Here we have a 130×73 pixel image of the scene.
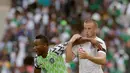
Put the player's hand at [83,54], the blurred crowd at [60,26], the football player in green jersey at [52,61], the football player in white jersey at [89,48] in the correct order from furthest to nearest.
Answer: the blurred crowd at [60,26], the football player in green jersey at [52,61], the football player in white jersey at [89,48], the player's hand at [83,54]

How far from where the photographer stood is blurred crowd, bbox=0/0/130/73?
19.0 meters

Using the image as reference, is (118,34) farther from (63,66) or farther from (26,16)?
(63,66)

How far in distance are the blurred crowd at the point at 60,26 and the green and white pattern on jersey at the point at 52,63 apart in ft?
29.7

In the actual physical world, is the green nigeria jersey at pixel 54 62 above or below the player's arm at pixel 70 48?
below

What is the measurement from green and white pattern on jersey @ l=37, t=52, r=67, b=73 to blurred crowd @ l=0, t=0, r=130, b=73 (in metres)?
9.06

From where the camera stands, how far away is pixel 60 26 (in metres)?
21.1

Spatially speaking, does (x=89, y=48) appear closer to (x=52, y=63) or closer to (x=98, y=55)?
(x=98, y=55)

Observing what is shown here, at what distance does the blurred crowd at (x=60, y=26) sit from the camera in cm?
1895

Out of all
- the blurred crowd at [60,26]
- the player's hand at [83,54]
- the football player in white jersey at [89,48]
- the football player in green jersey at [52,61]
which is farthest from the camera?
the blurred crowd at [60,26]

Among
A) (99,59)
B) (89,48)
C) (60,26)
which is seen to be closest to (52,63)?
(89,48)

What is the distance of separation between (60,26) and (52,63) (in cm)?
1294

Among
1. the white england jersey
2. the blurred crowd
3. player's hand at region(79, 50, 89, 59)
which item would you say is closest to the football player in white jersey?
the white england jersey

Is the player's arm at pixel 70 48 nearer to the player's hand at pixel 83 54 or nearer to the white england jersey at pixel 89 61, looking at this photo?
the white england jersey at pixel 89 61

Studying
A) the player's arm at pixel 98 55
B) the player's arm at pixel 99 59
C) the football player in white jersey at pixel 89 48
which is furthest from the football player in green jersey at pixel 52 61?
the player's arm at pixel 99 59
